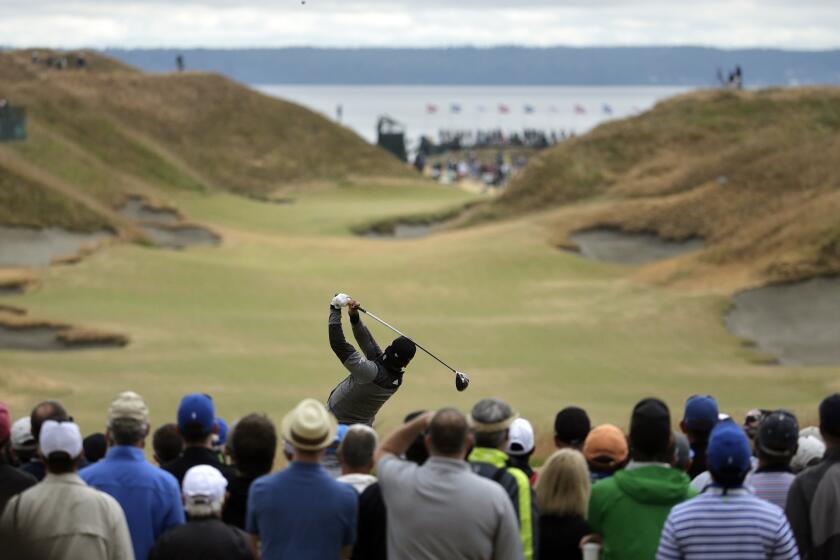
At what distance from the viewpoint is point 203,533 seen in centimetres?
729

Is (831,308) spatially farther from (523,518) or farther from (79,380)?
(523,518)

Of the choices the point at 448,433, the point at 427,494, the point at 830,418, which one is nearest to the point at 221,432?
the point at 427,494

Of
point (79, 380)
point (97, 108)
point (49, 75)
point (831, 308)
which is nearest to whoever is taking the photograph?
point (79, 380)

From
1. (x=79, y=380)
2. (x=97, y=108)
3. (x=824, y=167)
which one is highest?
(x=97, y=108)

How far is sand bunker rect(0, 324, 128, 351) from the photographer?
30.4 metres

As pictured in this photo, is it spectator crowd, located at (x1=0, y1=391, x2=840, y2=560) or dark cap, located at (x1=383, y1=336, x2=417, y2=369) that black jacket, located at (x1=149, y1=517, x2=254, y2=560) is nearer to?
spectator crowd, located at (x1=0, y1=391, x2=840, y2=560)

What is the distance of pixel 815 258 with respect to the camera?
124ft

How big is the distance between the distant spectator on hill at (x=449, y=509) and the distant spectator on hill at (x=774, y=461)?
179 centimetres

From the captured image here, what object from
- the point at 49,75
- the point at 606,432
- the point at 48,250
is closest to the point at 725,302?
the point at 48,250

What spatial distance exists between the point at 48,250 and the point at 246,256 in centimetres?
604

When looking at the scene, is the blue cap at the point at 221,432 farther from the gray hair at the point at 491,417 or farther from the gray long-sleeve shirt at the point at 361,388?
the gray hair at the point at 491,417

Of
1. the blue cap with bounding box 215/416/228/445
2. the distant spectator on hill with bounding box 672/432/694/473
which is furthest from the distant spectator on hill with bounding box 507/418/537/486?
the blue cap with bounding box 215/416/228/445

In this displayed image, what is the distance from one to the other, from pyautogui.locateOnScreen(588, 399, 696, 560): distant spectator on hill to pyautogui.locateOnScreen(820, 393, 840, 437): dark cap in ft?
3.14

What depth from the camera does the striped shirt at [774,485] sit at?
8398 mm
